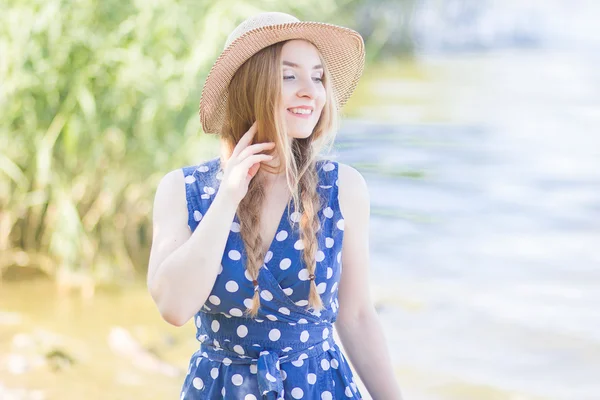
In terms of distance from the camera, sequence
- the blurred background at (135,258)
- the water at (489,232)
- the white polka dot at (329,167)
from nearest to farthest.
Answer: the white polka dot at (329,167) < the blurred background at (135,258) < the water at (489,232)

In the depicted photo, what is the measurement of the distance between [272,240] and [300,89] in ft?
0.93

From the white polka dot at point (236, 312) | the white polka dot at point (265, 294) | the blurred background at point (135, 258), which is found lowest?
the white polka dot at point (236, 312)

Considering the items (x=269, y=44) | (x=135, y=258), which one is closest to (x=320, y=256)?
(x=269, y=44)

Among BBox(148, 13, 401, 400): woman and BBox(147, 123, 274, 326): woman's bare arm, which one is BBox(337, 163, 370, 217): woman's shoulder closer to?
BBox(148, 13, 401, 400): woman

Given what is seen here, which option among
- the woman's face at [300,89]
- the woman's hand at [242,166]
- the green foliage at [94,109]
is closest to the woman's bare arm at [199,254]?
the woman's hand at [242,166]

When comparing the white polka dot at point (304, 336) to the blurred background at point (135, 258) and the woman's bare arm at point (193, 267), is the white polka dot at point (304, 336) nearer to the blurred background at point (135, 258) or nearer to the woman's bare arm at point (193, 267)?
the woman's bare arm at point (193, 267)

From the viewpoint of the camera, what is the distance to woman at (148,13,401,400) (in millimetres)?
1655

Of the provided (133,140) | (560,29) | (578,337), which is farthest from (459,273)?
(560,29)

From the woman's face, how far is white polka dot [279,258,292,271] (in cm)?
24

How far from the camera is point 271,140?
1.75 m

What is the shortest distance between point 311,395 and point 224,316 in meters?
0.21

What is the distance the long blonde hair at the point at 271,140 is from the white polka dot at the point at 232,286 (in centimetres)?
3

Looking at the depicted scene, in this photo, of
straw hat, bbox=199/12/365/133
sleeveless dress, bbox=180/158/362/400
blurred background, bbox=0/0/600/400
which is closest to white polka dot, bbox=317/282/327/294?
sleeveless dress, bbox=180/158/362/400

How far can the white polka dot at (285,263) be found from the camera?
1680mm
